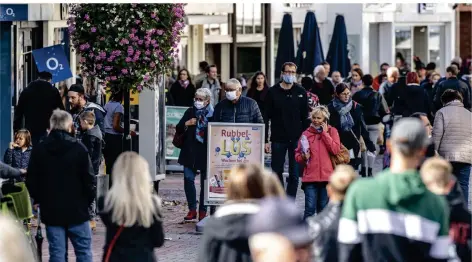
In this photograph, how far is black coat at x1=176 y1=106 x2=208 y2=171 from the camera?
16.7 m

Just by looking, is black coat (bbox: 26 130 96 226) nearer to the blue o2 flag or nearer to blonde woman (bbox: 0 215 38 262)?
blonde woman (bbox: 0 215 38 262)

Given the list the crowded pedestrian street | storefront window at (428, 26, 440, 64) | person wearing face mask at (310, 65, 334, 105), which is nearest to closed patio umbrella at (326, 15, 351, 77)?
the crowded pedestrian street

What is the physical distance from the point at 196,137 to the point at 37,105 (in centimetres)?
300

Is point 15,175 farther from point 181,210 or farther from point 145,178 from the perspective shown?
point 181,210

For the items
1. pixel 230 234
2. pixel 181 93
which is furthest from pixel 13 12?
pixel 230 234

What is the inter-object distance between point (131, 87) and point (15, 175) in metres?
4.89

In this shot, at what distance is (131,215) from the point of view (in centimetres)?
962

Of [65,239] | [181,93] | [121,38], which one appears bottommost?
[65,239]

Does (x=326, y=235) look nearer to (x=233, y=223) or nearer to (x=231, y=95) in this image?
(x=233, y=223)

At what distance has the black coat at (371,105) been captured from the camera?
22.8 m

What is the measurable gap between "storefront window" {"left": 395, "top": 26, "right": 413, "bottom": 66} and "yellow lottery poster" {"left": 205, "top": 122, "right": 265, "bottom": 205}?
29.0 m

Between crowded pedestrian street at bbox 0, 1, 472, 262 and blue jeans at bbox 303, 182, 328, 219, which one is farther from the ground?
crowded pedestrian street at bbox 0, 1, 472, 262

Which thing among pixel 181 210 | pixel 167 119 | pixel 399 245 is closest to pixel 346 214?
pixel 399 245

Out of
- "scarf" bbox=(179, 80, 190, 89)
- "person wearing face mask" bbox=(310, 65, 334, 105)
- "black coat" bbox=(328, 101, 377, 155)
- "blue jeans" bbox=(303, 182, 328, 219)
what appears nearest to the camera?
"blue jeans" bbox=(303, 182, 328, 219)
